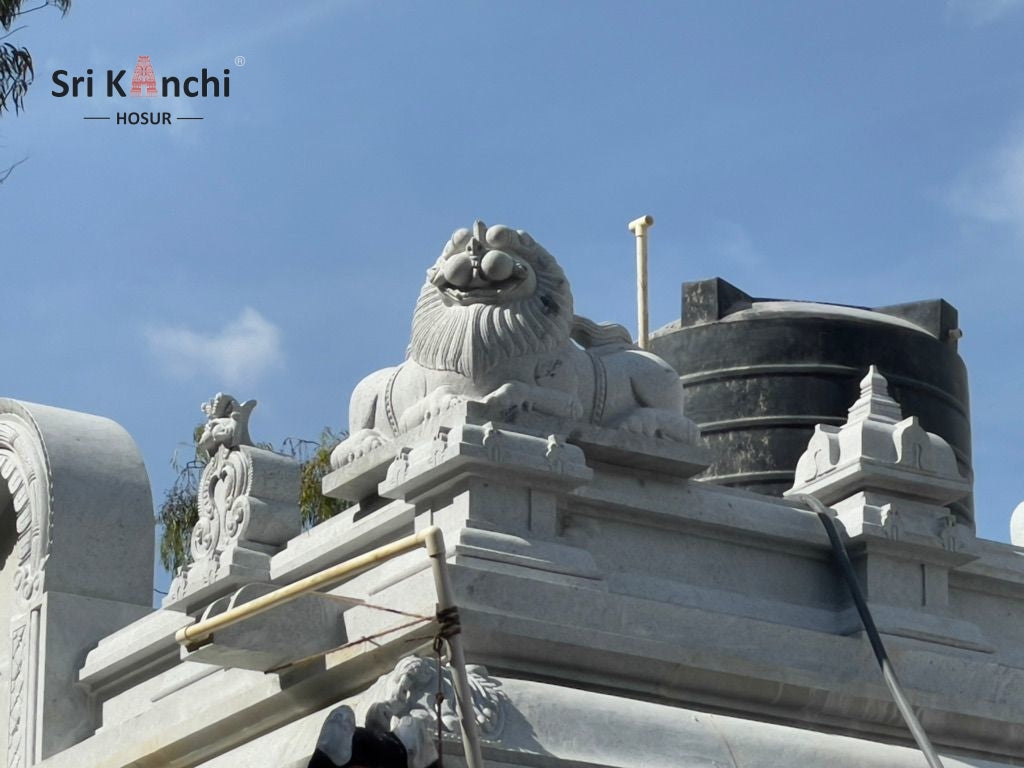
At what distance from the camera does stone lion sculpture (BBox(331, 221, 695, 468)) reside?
1181 centimetres

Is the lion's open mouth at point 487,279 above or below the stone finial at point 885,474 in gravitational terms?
above

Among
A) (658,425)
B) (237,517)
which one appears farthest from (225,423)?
(658,425)

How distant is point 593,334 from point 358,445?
57.8 inches

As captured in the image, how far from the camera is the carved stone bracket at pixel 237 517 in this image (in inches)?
501

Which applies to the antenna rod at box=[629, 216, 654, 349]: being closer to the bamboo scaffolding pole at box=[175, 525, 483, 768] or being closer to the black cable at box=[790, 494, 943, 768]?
the black cable at box=[790, 494, 943, 768]

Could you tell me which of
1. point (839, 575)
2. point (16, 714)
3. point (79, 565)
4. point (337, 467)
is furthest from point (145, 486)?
point (839, 575)

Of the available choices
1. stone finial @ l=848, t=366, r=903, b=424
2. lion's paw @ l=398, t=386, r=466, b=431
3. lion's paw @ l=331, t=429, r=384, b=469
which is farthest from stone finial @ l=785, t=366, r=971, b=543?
lion's paw @ l=331, t=429, r=384, b=469

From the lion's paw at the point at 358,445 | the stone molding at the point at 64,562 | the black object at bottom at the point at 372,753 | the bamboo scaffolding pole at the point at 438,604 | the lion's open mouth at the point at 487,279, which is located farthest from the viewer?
the stone molding at the point at 64,562

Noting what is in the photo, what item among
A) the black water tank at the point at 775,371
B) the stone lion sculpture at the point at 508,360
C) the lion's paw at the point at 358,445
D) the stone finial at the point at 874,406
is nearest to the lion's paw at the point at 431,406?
the stone lion sculpture at the point at 508,360

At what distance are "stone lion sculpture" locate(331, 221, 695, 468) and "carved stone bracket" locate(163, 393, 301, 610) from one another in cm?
75

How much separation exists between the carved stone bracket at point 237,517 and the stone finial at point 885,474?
120 inches

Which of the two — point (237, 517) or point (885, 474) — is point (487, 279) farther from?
point (885, 474)

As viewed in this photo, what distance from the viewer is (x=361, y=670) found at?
36.4 ft

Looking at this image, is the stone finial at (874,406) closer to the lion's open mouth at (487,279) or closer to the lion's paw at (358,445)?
the lion's open mouth at (487,279)
